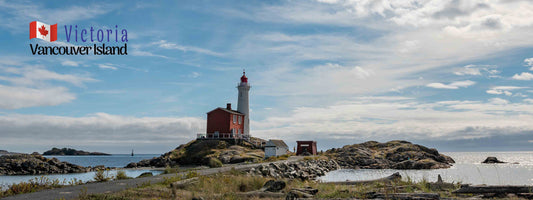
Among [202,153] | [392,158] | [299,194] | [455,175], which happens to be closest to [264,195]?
[299,194]

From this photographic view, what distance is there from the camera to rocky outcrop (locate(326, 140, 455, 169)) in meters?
55.9

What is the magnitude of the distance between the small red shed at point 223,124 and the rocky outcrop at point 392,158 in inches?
651

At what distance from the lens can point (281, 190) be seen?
1639 centimetres

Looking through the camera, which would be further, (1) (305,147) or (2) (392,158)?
(1) (305,147)

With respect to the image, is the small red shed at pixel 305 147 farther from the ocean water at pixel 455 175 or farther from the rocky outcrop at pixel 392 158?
the ocean water at pixel 455 175

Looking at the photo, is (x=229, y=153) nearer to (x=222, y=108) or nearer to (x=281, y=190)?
(x=222, y=108)

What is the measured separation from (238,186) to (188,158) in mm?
43638

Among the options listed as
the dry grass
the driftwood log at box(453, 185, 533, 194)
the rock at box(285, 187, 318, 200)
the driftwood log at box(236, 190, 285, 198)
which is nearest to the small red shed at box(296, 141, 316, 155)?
the dry grass

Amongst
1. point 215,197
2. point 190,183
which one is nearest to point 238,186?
point 190,183

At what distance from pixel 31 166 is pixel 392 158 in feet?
166

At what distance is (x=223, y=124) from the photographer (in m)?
65.0

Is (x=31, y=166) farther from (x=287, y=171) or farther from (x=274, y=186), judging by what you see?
(x=274, y=186)

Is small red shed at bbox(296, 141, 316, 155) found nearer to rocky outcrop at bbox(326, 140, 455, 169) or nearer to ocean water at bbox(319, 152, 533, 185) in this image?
rocky outcrop at bbox(326, 140, 455, 169)

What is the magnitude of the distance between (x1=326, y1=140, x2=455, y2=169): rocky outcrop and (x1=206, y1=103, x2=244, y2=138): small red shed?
1653cm
